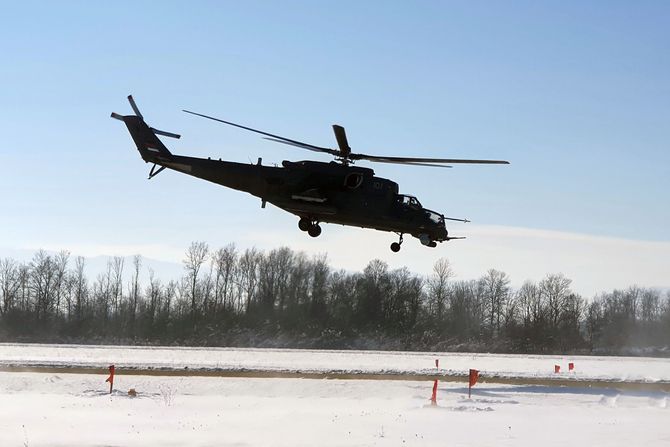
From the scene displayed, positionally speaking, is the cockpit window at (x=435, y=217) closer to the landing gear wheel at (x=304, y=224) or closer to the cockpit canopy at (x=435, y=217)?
the cockpit canopy at (x=435, y=217)

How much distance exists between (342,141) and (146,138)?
748 centimetres

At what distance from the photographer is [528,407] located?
30.4 meters

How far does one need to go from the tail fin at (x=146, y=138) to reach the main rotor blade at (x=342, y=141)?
5861 mm

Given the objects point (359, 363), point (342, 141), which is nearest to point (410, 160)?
point (342, 141)

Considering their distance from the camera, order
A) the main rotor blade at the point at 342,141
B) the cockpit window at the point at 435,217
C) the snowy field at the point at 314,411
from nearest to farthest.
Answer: the snowy field at the point at 314,411, the main rotor blade at the point at 342,141, the cockpit window at the point at 435,217

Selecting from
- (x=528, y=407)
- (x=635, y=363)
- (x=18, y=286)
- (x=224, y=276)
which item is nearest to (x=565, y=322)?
(x=635, y=363)

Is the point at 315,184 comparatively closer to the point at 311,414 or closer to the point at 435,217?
the point at 435,217

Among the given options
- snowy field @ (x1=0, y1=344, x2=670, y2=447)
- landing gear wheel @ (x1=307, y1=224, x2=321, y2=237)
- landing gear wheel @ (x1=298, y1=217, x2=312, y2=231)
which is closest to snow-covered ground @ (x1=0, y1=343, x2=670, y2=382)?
snowy field @ (x1=0, y1=344, x2=670, y2=447)

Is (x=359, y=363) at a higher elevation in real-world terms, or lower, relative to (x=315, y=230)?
lower

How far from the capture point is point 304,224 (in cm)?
2886

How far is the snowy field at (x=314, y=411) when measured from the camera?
2267 centimetres

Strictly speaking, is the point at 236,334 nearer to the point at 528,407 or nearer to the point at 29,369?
the point at 29,369

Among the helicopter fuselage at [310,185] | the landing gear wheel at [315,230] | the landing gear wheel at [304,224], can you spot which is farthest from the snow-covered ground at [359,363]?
the helicopter fuselage at [310,185]

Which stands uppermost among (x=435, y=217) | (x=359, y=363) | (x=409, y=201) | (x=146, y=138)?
(x=146, y=138)
